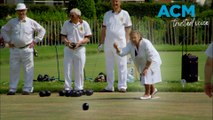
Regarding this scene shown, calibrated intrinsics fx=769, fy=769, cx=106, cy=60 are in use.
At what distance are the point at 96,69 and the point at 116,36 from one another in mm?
5538

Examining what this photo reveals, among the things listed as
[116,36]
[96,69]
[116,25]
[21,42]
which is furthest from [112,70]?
[96,69]

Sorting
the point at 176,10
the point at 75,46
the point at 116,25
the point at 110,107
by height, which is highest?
the point at 176,10

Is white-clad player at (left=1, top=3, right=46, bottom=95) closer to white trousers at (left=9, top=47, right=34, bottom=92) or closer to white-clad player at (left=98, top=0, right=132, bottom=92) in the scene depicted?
white trousers at (left=9, top=47, right=34, bottom=92)

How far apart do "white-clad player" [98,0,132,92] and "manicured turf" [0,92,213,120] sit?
0.35m

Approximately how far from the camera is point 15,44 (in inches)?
571

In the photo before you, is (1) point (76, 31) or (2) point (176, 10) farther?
(2) point (176, 10)

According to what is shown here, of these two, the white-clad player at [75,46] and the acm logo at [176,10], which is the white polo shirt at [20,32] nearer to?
the white-clad player at [75,46]

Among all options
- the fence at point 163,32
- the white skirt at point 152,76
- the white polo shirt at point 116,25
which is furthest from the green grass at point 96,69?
the white skirt at point 152,76

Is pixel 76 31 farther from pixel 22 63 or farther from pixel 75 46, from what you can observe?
pixel 22 63

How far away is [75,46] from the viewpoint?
14.3 metres

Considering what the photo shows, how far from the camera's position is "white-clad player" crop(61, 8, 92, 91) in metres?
14.3

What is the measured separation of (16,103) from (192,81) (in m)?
4.26

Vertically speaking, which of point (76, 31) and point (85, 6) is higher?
point (85, 6)

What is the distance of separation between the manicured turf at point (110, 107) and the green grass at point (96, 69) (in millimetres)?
708
